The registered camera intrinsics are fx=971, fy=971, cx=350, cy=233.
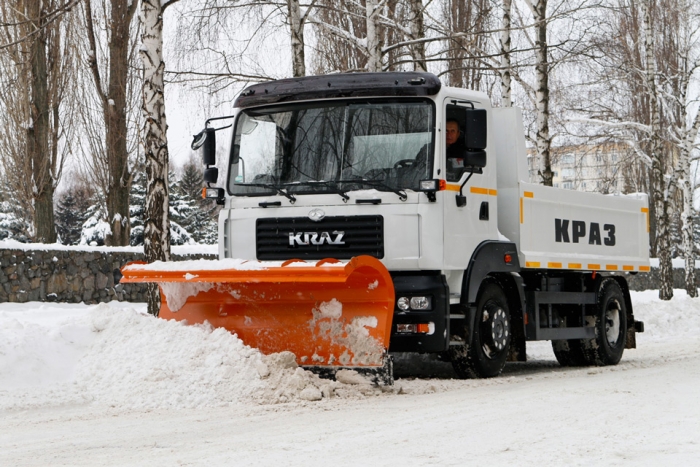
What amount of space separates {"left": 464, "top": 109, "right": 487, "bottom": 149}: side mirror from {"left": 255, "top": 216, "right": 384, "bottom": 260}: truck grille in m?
1.05

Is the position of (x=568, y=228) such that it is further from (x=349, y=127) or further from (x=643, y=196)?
(x=349, y=127)

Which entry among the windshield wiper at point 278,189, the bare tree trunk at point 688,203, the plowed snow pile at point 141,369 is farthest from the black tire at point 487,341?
the bare tree trunk at point 688,203

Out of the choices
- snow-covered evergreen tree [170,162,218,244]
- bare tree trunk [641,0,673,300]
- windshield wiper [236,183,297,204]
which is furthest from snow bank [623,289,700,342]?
snow-covered evergreen tree [170,162,218,244]

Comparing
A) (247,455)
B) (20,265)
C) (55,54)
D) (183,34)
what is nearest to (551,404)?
(247,455)

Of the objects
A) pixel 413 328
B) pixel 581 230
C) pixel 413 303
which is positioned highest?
pixel 581 230

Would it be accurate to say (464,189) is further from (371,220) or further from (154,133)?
(154,133)

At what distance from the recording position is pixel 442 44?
26797 millimetres

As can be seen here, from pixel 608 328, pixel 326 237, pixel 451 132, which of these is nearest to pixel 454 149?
pixel 451 132

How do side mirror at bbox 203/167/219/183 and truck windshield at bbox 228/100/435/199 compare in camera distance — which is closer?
truck windshield at bbox 228/100/435/199

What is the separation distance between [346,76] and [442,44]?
60.1 feet

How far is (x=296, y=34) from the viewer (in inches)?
640

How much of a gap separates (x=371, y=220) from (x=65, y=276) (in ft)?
40.9

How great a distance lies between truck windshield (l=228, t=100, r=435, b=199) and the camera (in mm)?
8703

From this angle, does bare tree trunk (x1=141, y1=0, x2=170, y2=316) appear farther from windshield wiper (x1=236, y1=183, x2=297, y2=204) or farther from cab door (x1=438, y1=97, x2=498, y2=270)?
cab door (x1=438, y1=97, x2=498, y2=270)
